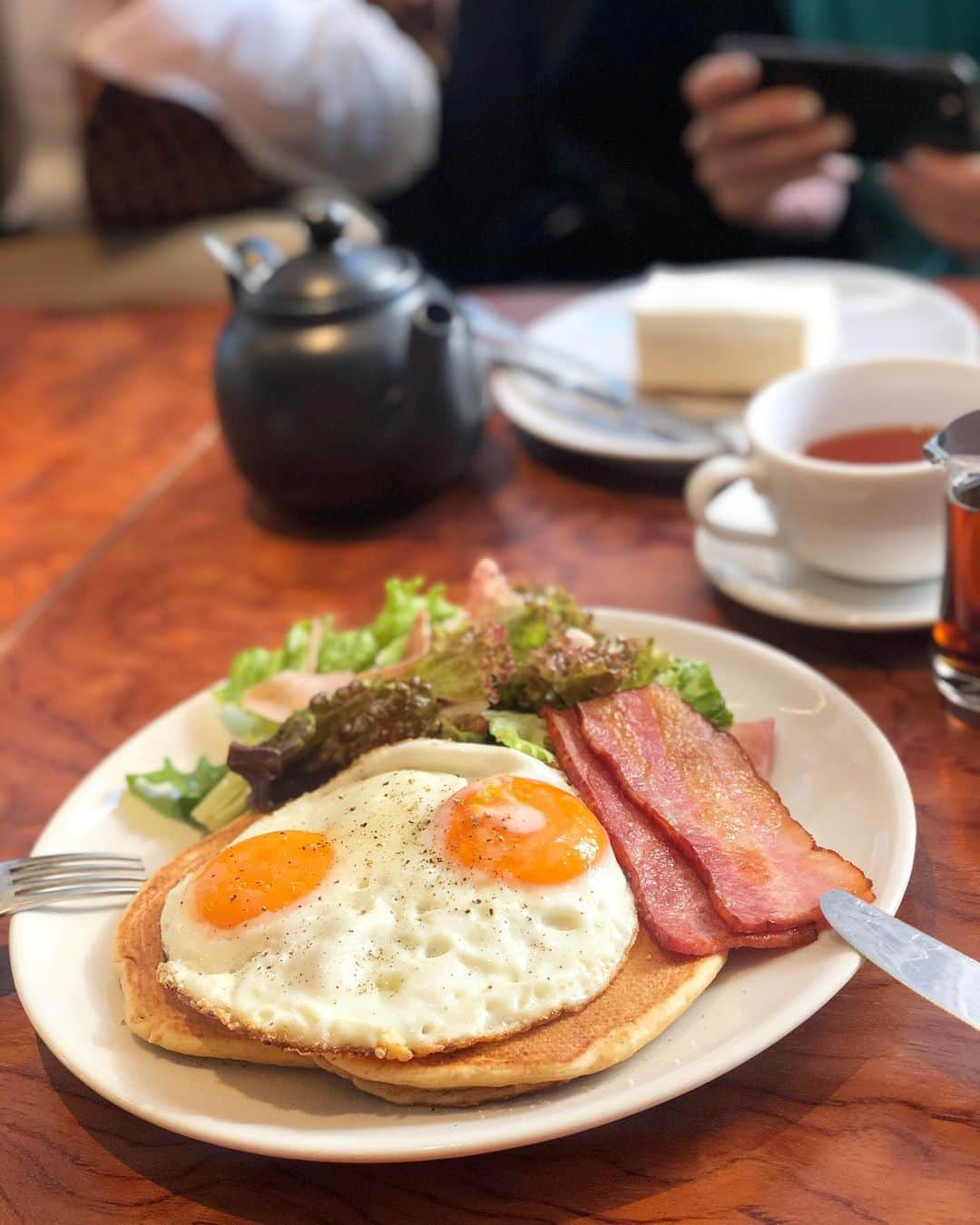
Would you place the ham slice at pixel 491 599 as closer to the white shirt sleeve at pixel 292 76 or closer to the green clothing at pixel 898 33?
the green clothing at pixel 898 33

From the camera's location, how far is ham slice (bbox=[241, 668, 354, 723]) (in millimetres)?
1522

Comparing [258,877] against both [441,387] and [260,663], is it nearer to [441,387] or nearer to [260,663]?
[260,663]

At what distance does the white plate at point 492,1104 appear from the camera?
3.24 feet

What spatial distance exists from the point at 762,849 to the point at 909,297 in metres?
1.70

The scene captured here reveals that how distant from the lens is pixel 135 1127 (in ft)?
3.71

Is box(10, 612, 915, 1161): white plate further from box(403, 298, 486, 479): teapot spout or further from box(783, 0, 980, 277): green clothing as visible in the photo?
box(783, 0, 980, 277): green clothing

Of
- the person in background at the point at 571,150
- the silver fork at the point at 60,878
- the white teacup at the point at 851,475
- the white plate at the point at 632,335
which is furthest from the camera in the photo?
the person in background at the point at 571,150

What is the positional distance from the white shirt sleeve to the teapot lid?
2.15m

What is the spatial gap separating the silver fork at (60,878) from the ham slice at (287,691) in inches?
9.4

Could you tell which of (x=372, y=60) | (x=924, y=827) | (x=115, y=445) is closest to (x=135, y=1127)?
(x=924, y=827)

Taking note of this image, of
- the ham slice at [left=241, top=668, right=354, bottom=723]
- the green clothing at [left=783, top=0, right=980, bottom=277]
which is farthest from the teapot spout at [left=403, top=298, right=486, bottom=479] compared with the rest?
the green clothing at [left=783, top=0, right=980, bottom=277]

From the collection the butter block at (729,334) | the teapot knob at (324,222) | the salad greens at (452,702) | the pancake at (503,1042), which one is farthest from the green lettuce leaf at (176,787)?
the butter block at (729,334)

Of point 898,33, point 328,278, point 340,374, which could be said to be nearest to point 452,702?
point 340,374

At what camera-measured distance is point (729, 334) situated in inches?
91.4
